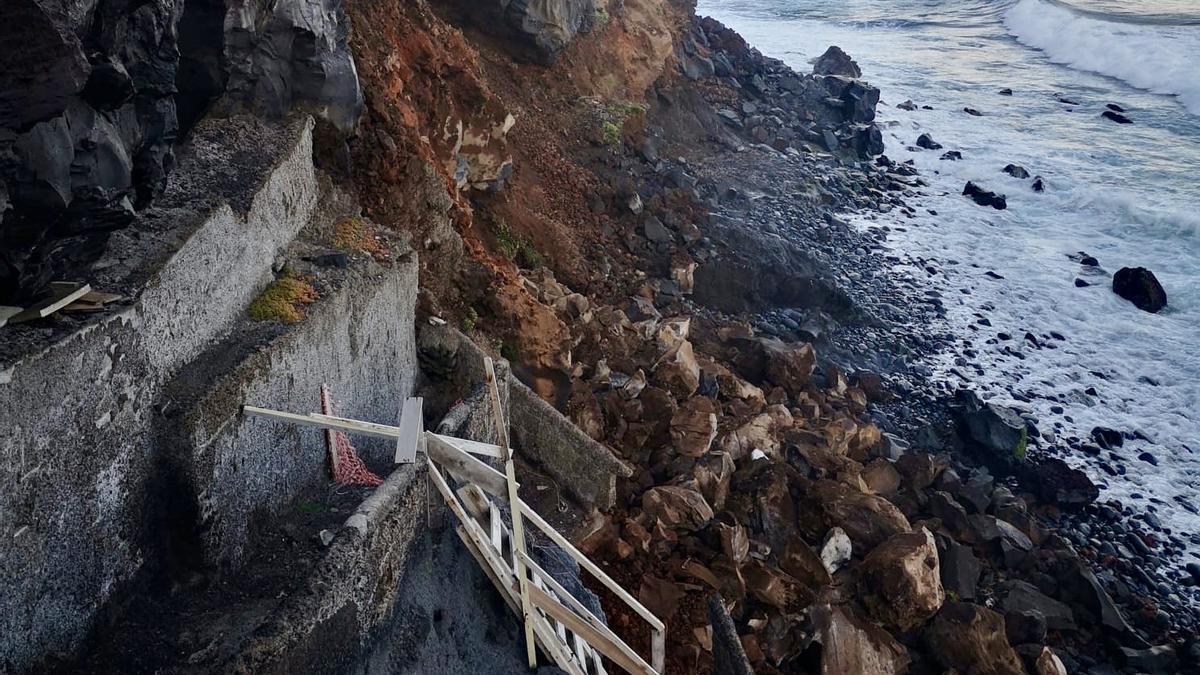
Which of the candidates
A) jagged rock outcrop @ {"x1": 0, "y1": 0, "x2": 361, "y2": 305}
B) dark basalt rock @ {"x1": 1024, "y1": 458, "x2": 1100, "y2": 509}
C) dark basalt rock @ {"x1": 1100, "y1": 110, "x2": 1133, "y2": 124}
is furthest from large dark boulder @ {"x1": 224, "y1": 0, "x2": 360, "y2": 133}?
dark basalt rock @ {"x1": 1100, "y1": 110, "x2": 1133, "y2": 124}

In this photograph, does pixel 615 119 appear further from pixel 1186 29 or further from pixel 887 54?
pixel 1186 29

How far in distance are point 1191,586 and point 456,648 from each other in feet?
36.9

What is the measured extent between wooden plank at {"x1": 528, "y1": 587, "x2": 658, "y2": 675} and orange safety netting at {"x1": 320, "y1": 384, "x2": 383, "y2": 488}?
1862mm

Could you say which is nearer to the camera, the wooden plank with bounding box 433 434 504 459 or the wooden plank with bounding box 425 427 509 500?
the wooden plank with bounding box 425 427 509 500

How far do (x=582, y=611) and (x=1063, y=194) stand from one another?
23.1 metres

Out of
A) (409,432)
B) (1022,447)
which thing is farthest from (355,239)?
(1022,447)

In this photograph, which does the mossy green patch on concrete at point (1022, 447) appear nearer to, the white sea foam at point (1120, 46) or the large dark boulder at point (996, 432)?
the large dark boulder at point (996, 432)

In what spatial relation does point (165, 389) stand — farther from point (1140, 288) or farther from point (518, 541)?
point (1140, 288)

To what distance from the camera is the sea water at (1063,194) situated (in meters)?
16.6

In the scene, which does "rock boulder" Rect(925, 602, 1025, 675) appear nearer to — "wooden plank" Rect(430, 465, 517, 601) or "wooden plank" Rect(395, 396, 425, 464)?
"wooden plank" Rect(430, 465, 517, 601)

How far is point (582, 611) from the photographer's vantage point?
730 cm

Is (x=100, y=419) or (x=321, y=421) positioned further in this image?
(x=321, y=421)

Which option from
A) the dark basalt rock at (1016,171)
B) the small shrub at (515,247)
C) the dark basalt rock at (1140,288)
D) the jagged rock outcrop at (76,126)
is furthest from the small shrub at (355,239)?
the dark basalt rock at (1016,171)

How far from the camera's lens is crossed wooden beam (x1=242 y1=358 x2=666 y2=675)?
6.58 meters
